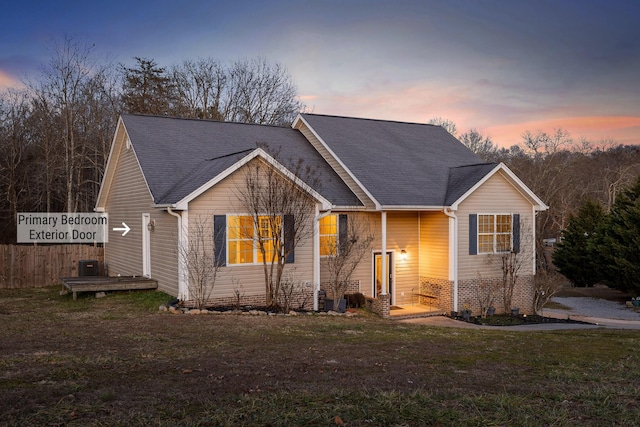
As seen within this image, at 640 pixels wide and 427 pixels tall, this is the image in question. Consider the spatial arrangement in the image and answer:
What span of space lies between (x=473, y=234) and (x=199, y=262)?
9.05 meters

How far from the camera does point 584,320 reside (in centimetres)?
1858

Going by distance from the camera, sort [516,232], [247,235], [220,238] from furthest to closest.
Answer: [516,232], [247,235], [220,238]

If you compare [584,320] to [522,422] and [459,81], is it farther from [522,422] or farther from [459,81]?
[522,422]

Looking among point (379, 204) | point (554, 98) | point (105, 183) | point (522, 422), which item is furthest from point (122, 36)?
point (522, 422)

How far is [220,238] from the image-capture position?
14.5 metres

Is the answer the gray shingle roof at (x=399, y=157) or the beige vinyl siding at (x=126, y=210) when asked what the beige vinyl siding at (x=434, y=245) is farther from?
the beige vinyl siding at (x=126, y=210)

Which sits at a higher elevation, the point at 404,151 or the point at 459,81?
the point at 459,81

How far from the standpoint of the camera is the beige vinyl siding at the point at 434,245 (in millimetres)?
17938

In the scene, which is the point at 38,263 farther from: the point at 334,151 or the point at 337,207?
the point at 334,151

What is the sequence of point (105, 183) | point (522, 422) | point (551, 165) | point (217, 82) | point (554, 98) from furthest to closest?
point (551, 165)
point (217, 82)
point (554, 98)
point (105, 183)
point (522, 422)

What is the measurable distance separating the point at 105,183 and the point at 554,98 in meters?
21.0

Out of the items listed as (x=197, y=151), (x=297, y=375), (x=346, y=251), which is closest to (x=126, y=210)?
(x=197, y=151)

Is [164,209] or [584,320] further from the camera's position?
[584,320]

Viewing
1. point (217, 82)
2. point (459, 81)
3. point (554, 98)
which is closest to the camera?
point (459, 81)
